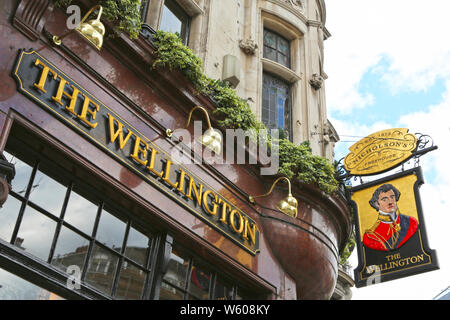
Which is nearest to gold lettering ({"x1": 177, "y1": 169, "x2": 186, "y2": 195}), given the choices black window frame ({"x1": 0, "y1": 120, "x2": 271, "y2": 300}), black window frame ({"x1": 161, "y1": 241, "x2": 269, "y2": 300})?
black window frame ({"x1": 0, "y1": 120, "x2": 271, "y2": 300})

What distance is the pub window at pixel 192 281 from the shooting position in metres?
9.53

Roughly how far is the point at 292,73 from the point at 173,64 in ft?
22.8

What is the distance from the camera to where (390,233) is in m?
12.5

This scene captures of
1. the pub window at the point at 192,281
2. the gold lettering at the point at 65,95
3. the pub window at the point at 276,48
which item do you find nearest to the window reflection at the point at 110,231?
the pub window at the point at 192,281

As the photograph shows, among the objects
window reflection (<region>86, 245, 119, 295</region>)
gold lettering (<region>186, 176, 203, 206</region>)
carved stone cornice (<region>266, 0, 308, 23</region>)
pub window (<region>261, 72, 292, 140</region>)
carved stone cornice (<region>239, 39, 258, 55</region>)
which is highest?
carved stone cornice (<region>266, 0, 308, 23</region>)

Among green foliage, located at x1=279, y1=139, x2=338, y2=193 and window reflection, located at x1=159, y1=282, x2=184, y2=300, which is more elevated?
green foliage, located at x1=279, y1=139, x2=338, y2=193

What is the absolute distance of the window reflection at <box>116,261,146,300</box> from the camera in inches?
341

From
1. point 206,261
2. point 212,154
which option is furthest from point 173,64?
point 206,261

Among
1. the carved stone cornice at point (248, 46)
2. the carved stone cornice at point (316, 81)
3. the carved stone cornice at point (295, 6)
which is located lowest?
the carved stone cornice at point (248, 46)

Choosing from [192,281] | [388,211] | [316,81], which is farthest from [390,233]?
[316,81]

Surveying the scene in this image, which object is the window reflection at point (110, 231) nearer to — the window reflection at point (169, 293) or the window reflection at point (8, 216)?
the window reflection at point (169, 293)

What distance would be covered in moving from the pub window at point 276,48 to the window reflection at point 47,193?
32.1ft

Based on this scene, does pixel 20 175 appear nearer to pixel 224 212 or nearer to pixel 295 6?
pixel 224 212

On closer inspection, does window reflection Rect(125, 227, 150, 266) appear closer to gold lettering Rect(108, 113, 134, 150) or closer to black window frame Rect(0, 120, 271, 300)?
black window frame Rect(0, 120, 271, 300)
